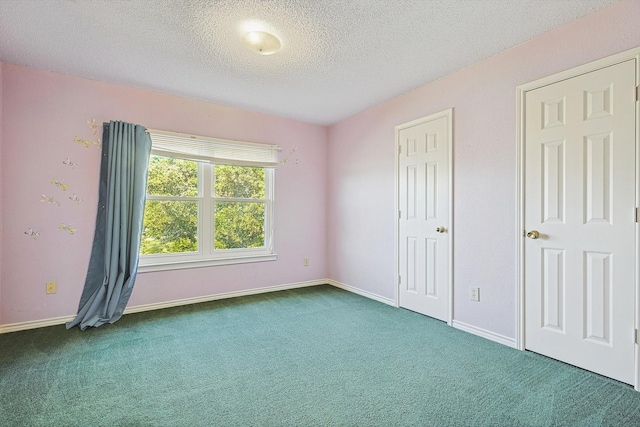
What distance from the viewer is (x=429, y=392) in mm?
1834

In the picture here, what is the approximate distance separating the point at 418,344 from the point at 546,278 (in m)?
1.08

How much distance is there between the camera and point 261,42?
7.50ft

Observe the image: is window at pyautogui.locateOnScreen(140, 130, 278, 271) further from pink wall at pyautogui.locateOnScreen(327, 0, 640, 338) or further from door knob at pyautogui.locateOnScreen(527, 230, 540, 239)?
door knob at pyautogui.locateOnScreen(527, 230, 540, 239)

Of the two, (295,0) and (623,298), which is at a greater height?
(295,0)

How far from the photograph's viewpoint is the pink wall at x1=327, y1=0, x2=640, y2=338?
2.10m

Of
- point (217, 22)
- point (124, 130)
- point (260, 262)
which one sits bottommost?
point (260, 262)

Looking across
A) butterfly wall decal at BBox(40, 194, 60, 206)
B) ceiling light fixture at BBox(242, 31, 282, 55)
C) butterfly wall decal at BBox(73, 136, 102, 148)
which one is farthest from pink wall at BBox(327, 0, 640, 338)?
butterfly wall decal at BBox(40, 194, 60, 206)

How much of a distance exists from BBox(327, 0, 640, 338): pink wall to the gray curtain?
8.88 ft

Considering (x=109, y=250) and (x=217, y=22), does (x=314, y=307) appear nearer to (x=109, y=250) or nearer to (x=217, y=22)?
(x=109, y=250)

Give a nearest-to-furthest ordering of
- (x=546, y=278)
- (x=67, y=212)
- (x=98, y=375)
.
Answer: (x=98, y=375), (x=546, y=278), (x=67, y=212)

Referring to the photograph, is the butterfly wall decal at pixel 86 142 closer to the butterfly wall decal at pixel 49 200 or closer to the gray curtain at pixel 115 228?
the gray curtain at pixel 115 228

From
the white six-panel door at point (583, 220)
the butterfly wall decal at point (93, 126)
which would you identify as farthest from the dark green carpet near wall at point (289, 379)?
the butterfly wall decal at point (93, 126)

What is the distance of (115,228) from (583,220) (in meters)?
3.97

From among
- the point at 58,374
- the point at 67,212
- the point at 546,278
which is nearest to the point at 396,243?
the point at 546,278
